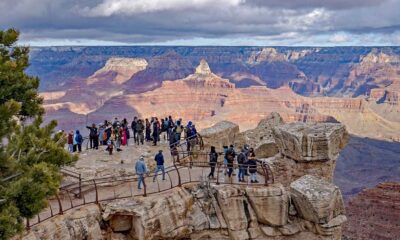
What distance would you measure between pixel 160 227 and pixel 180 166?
572 cm

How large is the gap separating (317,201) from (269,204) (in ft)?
6.30

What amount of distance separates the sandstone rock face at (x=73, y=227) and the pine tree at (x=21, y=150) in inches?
108

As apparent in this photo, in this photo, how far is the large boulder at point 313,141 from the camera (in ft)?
74.0

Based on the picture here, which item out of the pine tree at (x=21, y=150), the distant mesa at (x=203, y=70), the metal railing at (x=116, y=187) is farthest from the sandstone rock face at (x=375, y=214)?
the distant mesa at (x=203, y=70)

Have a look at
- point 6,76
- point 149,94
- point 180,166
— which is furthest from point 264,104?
point 6,76

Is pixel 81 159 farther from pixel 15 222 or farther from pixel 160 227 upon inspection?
pixel 15 222

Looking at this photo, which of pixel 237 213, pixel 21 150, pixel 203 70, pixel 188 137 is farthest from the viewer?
pixel 203 70

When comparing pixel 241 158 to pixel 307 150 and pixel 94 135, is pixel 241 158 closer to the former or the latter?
pixel 307 150

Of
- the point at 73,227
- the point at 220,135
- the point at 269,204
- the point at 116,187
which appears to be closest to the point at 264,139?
the point at 220,135

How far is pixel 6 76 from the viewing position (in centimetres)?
1390

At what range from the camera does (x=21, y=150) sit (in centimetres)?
1420

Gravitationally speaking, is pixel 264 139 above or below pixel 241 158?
below

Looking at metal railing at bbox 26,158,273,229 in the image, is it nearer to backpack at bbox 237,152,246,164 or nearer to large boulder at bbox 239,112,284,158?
backpack at bbox 237,152,246,164

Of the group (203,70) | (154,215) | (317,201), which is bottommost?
(203,70)
